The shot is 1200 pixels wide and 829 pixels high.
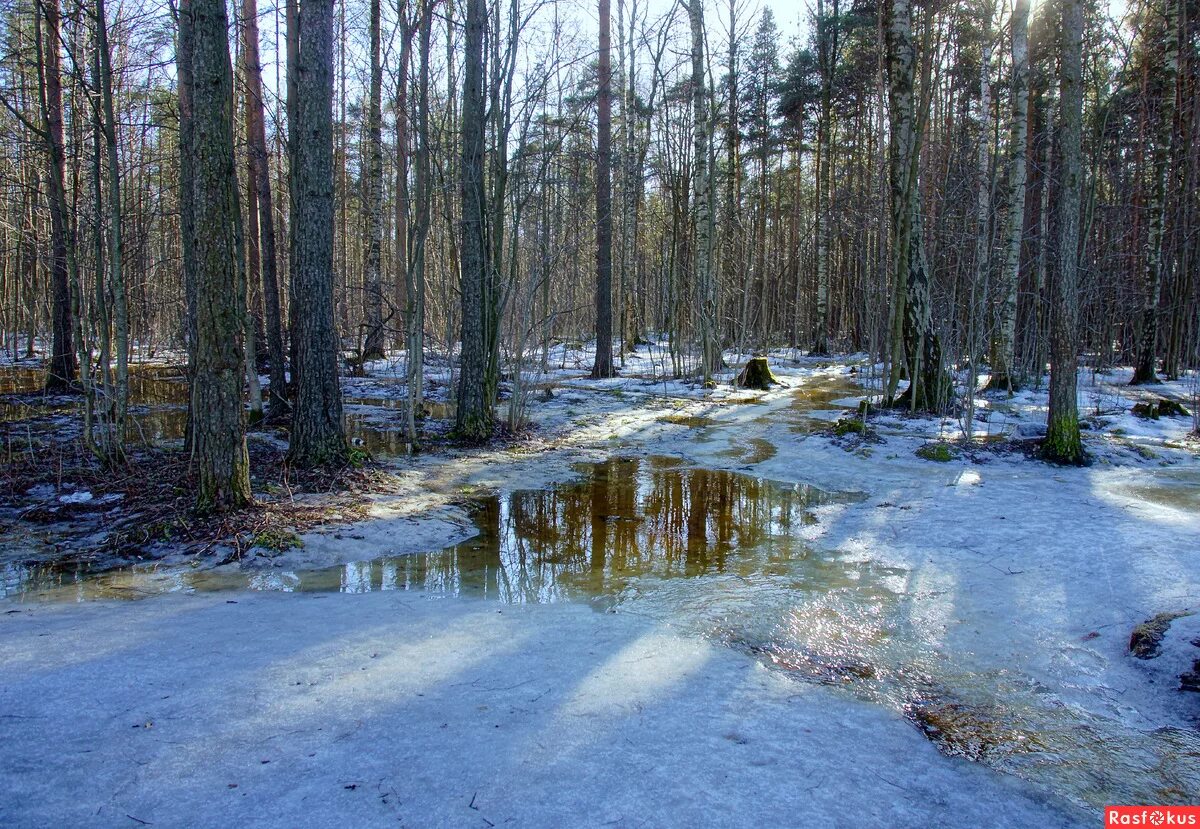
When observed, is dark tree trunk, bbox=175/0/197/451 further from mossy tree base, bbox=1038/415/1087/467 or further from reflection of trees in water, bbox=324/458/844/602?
mossy tree base, bbox=1038/415/1087/467

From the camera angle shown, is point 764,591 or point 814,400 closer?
point 764,591

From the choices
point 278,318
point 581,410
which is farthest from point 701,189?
point 278,318

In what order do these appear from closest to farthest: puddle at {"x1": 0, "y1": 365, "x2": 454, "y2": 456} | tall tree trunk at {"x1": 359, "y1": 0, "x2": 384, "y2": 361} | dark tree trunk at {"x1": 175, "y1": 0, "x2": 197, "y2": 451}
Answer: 1. dark tree trunk at {"x1": 175, "y1": 0, "x2": 197, "y2": 451}
2. puddle at {"x1": 0, "y1": 365, "x2": 454, "y2": 456}
3. tall tree trunk at {"x1": 359, "y1": 0, "x2": 384, "y2": 361}

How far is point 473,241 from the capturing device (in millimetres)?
8828

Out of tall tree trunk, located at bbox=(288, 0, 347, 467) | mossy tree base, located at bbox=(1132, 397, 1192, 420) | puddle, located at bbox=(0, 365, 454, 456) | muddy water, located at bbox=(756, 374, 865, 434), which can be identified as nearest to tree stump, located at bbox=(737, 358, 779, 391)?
muddy water, located at bbox=(756, 374, 865, 434)

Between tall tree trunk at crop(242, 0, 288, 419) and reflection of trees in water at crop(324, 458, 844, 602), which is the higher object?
tall tree trunk at crop(242, 0, 288, 419)

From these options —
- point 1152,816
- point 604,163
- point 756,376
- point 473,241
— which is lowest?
point 1152,816

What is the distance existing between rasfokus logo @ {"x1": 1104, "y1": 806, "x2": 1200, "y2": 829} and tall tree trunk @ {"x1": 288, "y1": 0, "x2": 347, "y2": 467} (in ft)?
21.4

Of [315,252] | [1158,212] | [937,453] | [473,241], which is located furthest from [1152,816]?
[1158,212]

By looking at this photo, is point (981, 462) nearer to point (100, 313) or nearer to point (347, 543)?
point (347, 543)

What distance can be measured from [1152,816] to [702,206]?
1534 centimetres

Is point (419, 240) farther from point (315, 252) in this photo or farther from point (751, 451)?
point (751, 451)

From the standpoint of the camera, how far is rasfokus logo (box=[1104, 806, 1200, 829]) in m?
2.33

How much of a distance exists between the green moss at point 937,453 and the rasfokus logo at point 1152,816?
6.38 meters
